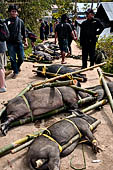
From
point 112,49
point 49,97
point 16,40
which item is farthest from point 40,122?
point 112,49

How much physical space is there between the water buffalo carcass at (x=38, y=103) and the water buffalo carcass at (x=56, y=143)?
21.0 inches

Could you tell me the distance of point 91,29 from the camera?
678cm

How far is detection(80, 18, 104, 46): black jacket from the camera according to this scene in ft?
22.1

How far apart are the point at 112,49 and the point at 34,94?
596cm

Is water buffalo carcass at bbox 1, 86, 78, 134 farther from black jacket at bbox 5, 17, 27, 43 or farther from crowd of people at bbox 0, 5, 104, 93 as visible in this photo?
black jacket at bbox 5, 17, 27, 43

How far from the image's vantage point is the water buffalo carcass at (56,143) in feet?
8.60

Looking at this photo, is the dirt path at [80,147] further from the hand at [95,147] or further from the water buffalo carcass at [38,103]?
the water buffalo carcass at [38,103]

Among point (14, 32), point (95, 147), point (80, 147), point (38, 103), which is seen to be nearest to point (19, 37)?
point (14, 32)

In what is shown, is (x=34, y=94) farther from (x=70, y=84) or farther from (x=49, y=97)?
(x=70, y=84)

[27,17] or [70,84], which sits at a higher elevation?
[27,17]

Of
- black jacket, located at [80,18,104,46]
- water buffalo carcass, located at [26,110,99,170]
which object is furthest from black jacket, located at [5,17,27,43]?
water buffalo carcass, located at [26,110,99,170]

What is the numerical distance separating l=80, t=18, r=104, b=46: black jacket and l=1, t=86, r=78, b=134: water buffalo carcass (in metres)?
3.15

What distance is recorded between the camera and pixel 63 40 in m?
8.35

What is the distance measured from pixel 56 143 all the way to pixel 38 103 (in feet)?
3.82
